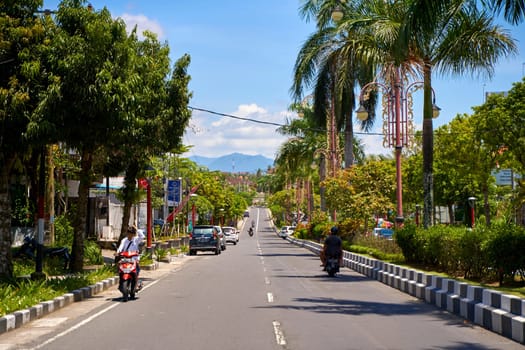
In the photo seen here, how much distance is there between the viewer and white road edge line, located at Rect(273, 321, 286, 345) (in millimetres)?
9969

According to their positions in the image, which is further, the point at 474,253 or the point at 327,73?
the point at 327,73

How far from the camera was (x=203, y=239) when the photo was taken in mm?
42969

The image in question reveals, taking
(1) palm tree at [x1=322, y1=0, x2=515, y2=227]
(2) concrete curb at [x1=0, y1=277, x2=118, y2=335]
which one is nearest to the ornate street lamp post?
(1) palm tree at [x1=322, y1=0, x2=515, y2=227]

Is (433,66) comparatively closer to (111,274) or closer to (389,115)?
(389,115)

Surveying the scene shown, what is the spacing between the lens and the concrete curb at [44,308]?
38.3ft

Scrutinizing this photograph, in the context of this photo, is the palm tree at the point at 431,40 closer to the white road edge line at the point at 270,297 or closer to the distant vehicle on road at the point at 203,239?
the white road edge line at the point at 270,297

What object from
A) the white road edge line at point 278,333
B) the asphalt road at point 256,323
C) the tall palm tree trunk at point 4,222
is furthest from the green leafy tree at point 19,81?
the white road edge line at point 278,333

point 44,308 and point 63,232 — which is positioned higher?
point 63,232

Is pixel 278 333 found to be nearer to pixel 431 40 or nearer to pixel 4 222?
pixel 4 222

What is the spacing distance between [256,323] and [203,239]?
31318mm

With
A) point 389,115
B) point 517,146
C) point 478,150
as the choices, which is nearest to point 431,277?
point 389,115

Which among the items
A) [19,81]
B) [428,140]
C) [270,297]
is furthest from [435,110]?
[19,81]

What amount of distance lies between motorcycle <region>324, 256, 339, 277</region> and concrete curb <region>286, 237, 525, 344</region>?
2.64m

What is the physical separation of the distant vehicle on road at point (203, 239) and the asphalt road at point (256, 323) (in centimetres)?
2360
